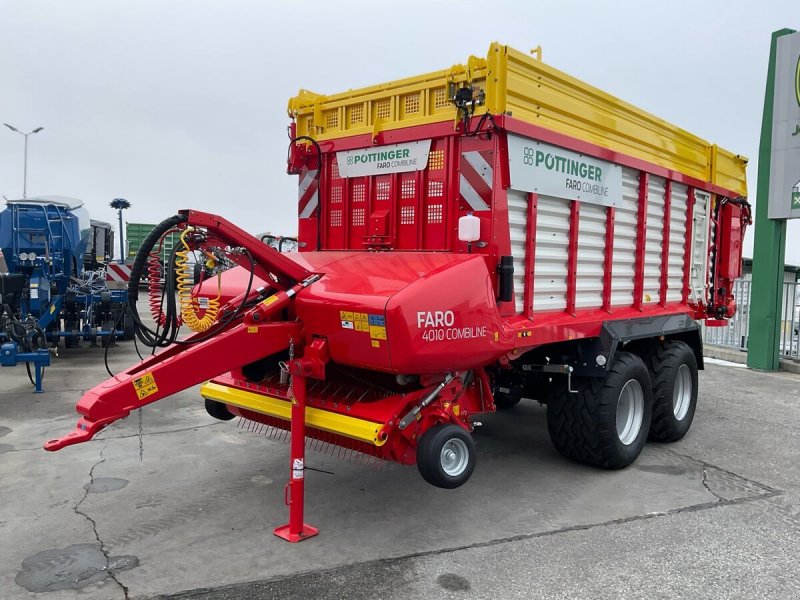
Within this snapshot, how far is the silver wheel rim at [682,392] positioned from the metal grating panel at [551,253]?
6.90 feet

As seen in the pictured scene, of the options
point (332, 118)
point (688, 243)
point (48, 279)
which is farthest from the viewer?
point (48, 279)

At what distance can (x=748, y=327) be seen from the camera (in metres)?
11.0

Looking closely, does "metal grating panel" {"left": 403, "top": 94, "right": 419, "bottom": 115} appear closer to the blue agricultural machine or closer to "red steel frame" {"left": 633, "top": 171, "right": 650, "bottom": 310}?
"red steel frame" {"left": 633, "top": 171, "right": 650, "bottom": 310}

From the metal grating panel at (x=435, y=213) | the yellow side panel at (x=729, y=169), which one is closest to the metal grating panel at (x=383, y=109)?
the metal grating panel at (x=435, y=213)

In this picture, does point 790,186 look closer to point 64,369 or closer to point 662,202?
point 662,202

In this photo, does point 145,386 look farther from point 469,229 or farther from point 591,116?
point 591,116

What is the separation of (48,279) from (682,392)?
335 inches

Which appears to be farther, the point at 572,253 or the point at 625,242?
the point at 625,242

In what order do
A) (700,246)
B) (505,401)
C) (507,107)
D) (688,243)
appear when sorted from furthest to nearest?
(505,401) → (700,246) → (688,243) → (507,107)

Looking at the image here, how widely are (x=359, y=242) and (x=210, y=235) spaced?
4.76 ft

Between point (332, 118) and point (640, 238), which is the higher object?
point (332, 118)

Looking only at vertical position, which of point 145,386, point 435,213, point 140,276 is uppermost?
point 435,213

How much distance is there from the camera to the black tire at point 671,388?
18.7 ft

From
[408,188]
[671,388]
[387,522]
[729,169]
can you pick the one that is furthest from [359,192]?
[729,169]
